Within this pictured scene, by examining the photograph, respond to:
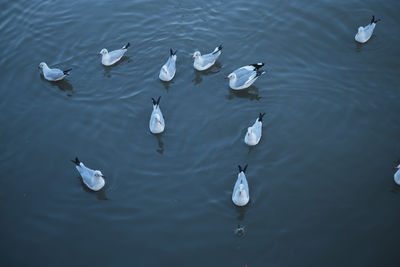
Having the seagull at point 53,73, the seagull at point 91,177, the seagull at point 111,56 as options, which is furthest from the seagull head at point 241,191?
the seagull at point 53,73

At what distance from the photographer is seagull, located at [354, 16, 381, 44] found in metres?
14.4

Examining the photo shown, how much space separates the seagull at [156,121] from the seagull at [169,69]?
1.59 m

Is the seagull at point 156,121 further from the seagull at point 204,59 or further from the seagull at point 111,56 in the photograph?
the seagull at point 111,56

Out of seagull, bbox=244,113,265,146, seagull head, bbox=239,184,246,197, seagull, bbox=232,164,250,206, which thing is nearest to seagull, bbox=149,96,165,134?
seagull, bbox=244,113,265,146

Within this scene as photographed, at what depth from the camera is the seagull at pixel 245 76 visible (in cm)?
1332

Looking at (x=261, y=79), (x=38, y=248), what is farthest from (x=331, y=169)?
(x=38, y=248)

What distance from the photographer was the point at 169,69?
1384cm

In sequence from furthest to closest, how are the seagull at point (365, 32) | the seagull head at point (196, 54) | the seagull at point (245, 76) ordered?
the seagull at point (365, 32) → the seagull head at point (196, 54) → the seagull at point (245, 76)

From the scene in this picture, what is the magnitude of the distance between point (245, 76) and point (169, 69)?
2654 millimetres

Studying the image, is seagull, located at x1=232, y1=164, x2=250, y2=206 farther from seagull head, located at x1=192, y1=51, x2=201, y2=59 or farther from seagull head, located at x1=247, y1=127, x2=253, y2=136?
seagull head, located at x1=192, y1=51, x2=201, y2=59

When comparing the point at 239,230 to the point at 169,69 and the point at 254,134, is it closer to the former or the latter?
the point at 254,134

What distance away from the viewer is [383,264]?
9.41 metres

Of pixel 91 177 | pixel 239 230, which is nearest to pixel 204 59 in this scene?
pixel 91 177

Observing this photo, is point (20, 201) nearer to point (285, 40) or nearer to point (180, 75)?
point (180, 75)
